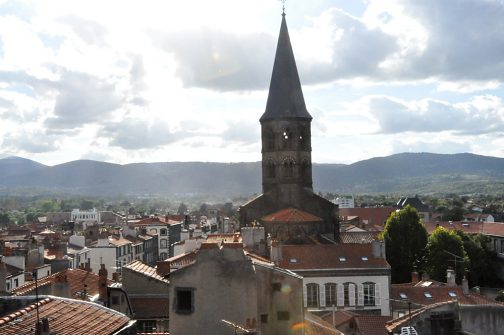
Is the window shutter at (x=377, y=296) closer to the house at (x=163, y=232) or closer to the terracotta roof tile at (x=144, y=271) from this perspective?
the terracotta roof tile at (x=144, y=271)

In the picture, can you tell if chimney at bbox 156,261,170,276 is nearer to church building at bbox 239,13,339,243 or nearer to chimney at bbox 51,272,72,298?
chimney at bbox 51,272,72,298

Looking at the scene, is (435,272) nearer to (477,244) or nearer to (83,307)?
(477,244)

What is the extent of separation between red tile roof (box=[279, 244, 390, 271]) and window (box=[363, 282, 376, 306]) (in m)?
1.18

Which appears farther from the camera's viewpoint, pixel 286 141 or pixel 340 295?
pixel 286 141

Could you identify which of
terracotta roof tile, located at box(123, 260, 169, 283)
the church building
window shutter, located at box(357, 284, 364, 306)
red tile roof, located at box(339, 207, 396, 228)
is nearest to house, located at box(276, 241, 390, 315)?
window shutter, located at box(357, 284, 364, 306)

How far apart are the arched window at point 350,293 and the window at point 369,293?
2.25 ft

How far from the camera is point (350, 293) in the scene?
149 ft

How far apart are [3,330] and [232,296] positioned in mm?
6893

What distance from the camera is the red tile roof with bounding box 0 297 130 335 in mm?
14211

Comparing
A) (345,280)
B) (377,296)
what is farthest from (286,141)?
(377,296)

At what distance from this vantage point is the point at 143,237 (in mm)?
88688

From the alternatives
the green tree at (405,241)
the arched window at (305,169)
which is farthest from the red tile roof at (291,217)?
the green tree at (405,241)

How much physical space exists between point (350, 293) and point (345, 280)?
89 centimetres

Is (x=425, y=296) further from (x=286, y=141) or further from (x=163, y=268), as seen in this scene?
(x=286, y=141)
